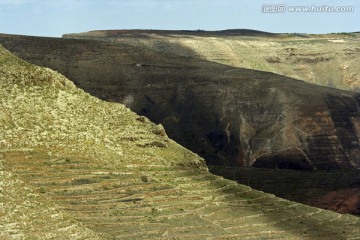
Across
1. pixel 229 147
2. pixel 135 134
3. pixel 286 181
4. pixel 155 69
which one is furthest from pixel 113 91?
pixel 135 134

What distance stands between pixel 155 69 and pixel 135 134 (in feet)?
243

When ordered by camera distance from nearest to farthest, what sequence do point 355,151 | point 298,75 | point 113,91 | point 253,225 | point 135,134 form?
point 253,225
point 135,134
point 355,151
point 113,91
point 298,75

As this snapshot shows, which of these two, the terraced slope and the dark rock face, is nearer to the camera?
the terraced slope

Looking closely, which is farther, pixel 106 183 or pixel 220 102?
pixel 220 102

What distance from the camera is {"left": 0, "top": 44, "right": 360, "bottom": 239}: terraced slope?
67562 millimetres

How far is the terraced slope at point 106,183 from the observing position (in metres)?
67.6

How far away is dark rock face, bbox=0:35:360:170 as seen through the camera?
137000mm

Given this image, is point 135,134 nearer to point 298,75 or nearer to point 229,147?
point 229,147

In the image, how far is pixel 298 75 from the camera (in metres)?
195

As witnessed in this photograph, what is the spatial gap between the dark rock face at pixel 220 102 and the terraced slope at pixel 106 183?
47.9 m

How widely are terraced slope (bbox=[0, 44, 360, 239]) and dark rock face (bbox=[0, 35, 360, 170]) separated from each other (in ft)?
157

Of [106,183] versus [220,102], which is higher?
[220,102]

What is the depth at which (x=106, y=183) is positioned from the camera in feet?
249

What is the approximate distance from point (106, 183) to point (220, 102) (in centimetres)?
7419
